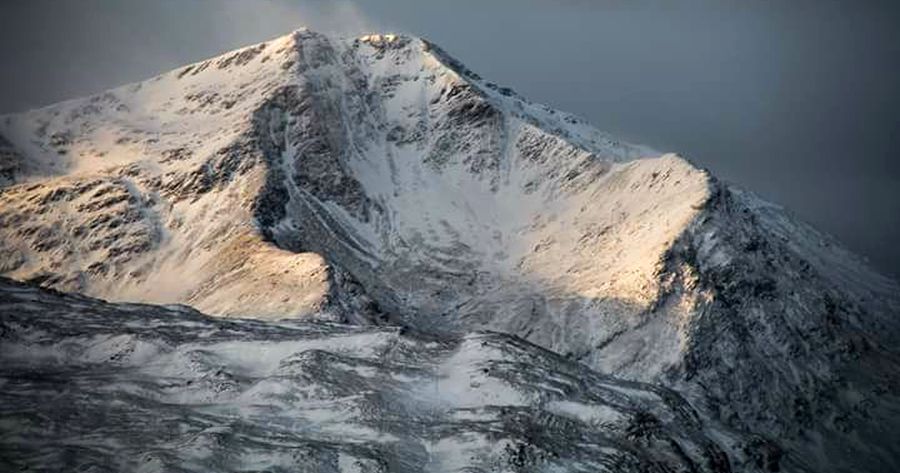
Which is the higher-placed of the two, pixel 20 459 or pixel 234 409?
pixel 234 409

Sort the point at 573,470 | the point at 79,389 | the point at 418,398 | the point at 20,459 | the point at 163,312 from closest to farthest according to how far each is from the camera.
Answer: the point at 20,459
the point at 573,470
the point at 79,389
the point at 418,398
the point at 163,312

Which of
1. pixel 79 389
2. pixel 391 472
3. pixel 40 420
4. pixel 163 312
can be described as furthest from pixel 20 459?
pixel 163 312

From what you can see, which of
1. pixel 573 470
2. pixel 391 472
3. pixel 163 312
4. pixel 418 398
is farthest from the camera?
pixel 163 312

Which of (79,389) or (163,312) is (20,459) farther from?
(163,312)

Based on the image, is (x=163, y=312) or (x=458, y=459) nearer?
(x=458, y=459)

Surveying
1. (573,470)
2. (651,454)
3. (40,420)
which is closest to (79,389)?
(40,420)

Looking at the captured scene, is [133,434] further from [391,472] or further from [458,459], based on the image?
[458,459]

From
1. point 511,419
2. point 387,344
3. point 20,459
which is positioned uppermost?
point 387,344
